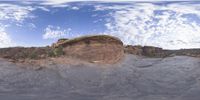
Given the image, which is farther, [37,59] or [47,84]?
[37,59]

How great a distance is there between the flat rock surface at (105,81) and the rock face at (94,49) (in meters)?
0.62

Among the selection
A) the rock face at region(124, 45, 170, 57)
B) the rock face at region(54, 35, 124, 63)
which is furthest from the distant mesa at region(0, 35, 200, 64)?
the rock face at region(124, 45, 170, 57)

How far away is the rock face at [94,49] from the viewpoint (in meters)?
29.3

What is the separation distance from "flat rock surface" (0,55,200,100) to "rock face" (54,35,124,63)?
2.03 feet

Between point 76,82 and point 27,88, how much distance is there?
7.46ft

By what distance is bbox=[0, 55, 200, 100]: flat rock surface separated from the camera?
2548 centimetres

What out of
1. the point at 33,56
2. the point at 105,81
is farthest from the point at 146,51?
the point at 33,56

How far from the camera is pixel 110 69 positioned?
93.1ft

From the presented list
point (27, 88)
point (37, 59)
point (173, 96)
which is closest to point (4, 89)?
point (27, 88)

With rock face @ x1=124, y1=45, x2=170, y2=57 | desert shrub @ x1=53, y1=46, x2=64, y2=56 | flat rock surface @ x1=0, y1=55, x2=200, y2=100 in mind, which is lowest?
rock face @ x1=124, y1=45, x2=170, y2=57

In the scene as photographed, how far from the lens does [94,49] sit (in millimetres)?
29703

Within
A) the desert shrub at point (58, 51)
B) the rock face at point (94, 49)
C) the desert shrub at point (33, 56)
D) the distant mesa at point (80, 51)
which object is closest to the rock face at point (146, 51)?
the distant mesa at point (80, 51)

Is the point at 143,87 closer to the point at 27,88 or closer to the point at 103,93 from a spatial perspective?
the point at 103,93

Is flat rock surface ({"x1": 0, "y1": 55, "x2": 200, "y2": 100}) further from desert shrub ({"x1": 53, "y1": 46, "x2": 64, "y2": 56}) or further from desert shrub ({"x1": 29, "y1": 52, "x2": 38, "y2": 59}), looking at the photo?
desert shrub ({"x1": 53, "y1": 46, "x2": 64, "y2": 56})
